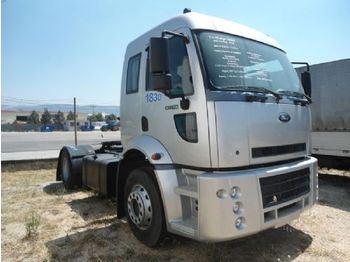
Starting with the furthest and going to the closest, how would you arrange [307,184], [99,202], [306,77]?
[99,202], [306,77], [307,184]

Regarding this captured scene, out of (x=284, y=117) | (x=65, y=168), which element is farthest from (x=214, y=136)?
(x=65, y=168)

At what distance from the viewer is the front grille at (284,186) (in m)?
3.74

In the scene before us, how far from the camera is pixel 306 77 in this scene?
5398 mm

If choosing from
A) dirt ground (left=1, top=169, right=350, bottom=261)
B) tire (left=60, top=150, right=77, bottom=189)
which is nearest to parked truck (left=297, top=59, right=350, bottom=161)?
dirt ground (left=1, top=169, right=350, bottom=261)

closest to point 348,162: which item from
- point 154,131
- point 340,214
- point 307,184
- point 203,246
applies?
point 340,214

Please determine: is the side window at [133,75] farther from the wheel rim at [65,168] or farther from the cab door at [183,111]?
the wheel rim at [65,168]

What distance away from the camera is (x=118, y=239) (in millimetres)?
4855

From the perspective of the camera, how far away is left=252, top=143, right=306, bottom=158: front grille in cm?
381

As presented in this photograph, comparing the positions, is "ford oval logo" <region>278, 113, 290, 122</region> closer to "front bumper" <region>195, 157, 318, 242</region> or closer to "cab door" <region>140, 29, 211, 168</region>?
"front bumper" <region>195, 157, 318, 242</region>

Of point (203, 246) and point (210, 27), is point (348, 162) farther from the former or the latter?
point (210, 27)

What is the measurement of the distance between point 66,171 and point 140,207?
4.45 metres

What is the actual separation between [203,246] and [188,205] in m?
0.91

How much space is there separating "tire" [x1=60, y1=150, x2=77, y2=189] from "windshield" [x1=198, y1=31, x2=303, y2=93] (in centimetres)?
524

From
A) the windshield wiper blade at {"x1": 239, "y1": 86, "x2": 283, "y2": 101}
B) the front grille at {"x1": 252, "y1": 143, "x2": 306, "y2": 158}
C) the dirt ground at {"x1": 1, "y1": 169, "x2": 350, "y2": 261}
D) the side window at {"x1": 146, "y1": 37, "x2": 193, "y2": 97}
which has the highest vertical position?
the side window at {"x1": 146, "y1": 37, "x2": 193, "y2": 97}
